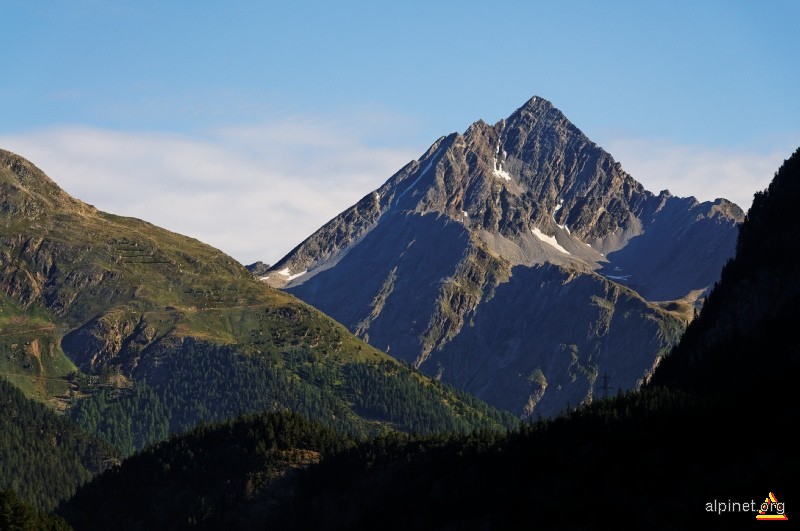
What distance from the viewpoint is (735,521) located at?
189625 millimetres

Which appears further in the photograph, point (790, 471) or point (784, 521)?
point (790, 471)

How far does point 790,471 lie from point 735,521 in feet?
46.4

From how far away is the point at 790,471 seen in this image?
648ft

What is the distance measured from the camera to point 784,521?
182 metres

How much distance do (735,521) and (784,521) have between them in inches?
362

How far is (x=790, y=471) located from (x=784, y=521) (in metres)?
17.2
